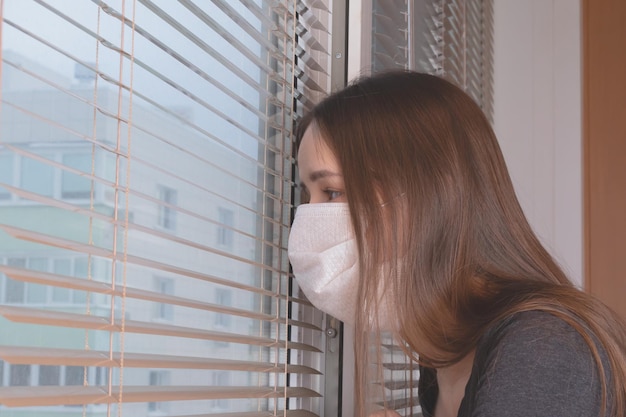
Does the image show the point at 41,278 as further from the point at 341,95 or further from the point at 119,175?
the point at 341,95

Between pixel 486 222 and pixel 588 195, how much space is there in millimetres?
1148

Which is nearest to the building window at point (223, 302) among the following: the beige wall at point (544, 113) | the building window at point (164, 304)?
the building window at point (164, 304)

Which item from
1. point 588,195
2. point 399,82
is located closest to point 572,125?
point 588,195

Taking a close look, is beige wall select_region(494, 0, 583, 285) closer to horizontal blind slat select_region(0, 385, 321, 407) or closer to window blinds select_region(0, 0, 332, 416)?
window blinds select_region(0, 0, 332, 416)

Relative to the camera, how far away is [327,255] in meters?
1.06

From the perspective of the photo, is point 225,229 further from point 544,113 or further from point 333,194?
point 544,113

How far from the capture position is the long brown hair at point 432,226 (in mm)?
1038

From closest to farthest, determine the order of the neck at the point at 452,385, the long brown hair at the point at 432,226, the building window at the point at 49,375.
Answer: the building window at the point at 49,375 < the long brown hair at the point at 432,226 < the neck at the point at 452,385

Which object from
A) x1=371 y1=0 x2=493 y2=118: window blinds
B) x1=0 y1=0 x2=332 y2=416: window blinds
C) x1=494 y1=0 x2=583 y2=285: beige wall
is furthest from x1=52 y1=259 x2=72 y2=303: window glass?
x1=494 y1=0 x2=583 y2=285: beige wall

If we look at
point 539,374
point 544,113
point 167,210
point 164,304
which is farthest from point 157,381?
point 544,113

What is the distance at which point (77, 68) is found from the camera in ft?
2.64

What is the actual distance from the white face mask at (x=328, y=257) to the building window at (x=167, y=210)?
0.18 m

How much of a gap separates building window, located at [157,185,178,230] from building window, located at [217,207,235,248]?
4.5 inches

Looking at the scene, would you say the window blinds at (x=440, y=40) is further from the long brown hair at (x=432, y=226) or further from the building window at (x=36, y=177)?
the building window at (x=36, y=177)
